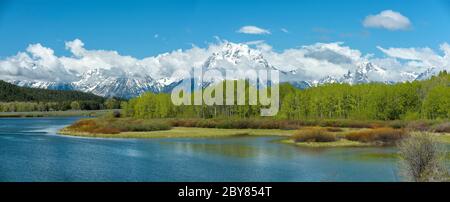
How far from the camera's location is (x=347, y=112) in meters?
82.6

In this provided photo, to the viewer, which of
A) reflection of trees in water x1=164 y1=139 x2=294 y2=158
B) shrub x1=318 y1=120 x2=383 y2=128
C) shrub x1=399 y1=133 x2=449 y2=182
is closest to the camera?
shrub x1=399 y1=133 x2=449 y2=182

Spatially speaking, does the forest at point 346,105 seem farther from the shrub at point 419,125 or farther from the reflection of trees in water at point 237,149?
the reflection of trees in water at point 237,149

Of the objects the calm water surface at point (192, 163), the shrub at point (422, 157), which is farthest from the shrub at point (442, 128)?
the shrub at point (422, 157)

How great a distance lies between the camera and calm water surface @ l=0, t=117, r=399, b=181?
91.1 ft

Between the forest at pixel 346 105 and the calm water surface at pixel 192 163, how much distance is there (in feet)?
109

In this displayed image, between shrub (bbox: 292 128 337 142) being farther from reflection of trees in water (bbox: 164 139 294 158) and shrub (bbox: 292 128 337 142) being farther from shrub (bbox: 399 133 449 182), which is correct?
shrub (bbox: 399 133 449 182)

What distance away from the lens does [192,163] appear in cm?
3297

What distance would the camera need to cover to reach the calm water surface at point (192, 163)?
91.1ft

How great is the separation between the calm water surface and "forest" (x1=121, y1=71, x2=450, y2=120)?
33275 millimetres

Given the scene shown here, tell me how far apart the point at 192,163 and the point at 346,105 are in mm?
54162

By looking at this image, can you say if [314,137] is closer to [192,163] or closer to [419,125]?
[192,163]

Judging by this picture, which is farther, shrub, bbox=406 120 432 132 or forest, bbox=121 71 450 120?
forest, bbox=121 71 450 120

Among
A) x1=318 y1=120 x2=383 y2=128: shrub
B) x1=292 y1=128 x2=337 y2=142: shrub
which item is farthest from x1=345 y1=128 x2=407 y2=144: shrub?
x1=318 y1=120 x2=383 y2=128: shrub
